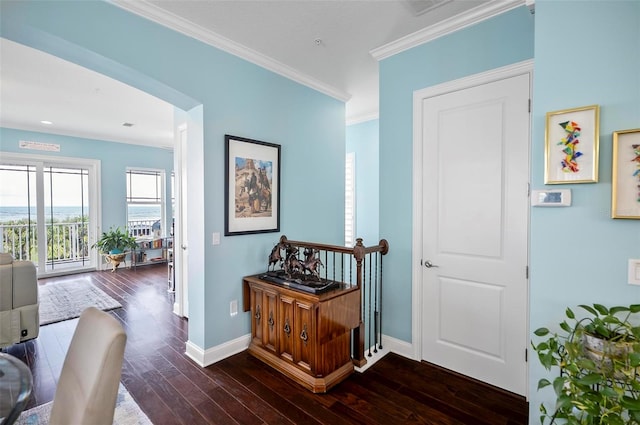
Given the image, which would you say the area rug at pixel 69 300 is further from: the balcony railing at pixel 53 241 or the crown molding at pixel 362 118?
the crown molding at pixel 362 118

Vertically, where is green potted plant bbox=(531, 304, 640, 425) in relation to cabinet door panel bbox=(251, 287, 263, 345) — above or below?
above

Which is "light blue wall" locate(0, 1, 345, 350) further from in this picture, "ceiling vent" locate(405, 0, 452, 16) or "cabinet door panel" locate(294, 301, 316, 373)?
"ceiling vent" locate(405, 0, 452, 16)

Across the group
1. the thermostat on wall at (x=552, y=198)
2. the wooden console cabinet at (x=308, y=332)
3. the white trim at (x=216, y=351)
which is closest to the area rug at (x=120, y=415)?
the white trim at (x=216, y=351)

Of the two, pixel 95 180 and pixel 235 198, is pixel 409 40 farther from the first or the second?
pixel 95 180

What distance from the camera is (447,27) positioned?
250 centimetres

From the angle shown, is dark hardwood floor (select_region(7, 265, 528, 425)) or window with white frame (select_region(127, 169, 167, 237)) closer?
dark hardwood floor (select_region(7, 265, 528, 425))

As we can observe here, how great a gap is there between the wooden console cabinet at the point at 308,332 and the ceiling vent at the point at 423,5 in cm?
229

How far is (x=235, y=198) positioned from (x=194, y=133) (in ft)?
2.28

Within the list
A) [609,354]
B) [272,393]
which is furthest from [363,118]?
[609,354]

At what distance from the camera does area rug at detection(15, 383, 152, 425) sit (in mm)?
1956

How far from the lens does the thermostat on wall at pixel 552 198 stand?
1481 mm

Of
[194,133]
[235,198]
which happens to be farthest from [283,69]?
[235,198]

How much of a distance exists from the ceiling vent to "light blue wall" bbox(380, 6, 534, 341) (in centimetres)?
35

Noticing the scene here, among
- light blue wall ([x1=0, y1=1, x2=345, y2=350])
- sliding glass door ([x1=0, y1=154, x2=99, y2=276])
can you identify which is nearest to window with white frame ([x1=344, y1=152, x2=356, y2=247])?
light blue wall ([x1=0, y1=1, x2=345, y2=350])
